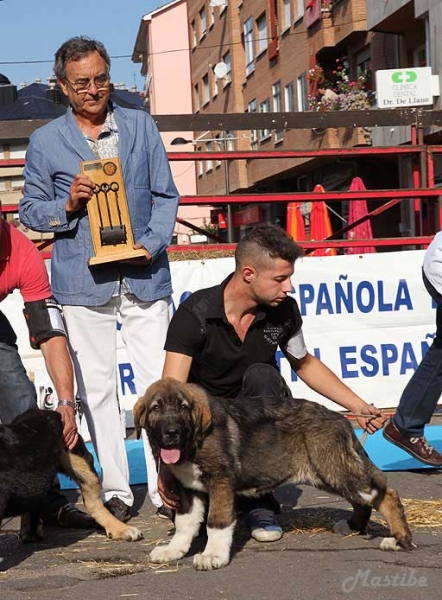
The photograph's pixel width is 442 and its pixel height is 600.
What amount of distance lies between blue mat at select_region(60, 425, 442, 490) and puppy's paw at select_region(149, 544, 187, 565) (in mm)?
2278

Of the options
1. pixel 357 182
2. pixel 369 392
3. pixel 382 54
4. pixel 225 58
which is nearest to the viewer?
pixel 369 392

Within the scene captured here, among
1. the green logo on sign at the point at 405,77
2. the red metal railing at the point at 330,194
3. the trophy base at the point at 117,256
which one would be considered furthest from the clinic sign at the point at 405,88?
the trophy base at the point at 117,256

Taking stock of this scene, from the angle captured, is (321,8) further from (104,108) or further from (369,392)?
(104,108)

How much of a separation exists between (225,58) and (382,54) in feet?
76.5

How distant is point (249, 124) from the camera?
12.2 meters

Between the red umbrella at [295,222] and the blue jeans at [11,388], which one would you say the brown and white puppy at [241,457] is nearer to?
the blue jeans at [11,388]

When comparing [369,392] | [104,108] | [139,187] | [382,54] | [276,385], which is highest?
[382,54]

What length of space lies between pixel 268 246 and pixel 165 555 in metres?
1.61

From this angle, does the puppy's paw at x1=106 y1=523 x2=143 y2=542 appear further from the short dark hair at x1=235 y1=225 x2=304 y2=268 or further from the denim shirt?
the short dark hair at x1=235 y1=225 x2=304 y2=268

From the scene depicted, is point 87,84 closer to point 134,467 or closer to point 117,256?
point 117,256

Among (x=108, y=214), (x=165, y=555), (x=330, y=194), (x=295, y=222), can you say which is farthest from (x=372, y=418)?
(x=295, y=222)

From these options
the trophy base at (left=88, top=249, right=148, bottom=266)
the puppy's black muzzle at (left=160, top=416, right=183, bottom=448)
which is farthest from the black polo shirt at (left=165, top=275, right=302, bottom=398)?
the puppy's black muzzle at (left=160, top=416, right=183, bottom=448)

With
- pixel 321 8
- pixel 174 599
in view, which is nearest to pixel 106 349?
pixel 174 599

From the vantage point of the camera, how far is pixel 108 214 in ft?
19.5
